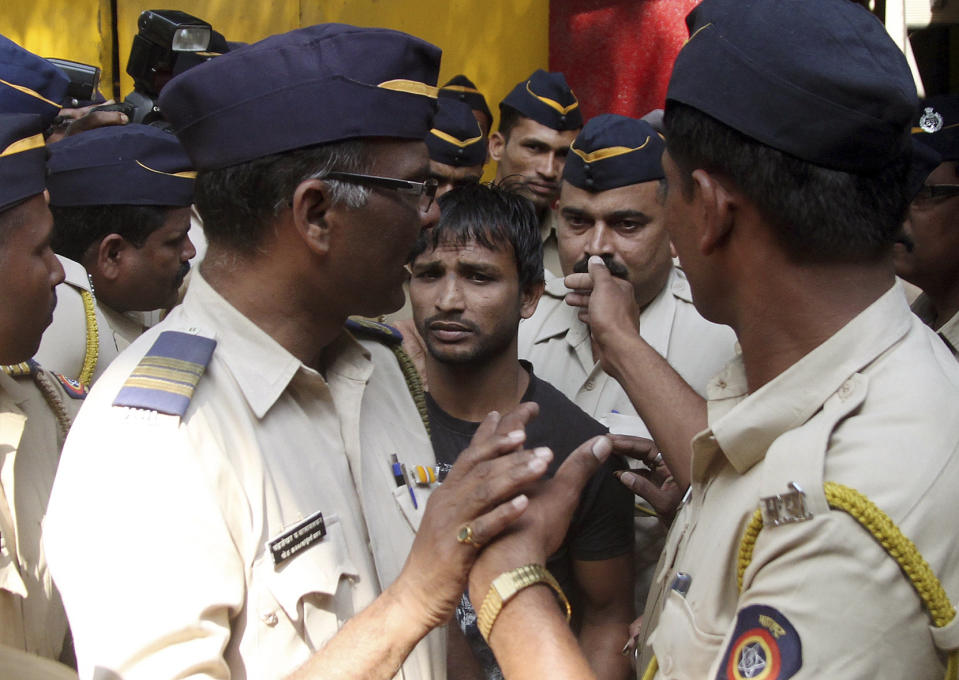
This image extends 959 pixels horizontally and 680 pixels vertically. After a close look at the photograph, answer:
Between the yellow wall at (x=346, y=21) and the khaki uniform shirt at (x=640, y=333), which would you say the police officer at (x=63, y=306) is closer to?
the khaki uniform shirt at (x=640, y=333)

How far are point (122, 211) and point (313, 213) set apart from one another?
5.94ft

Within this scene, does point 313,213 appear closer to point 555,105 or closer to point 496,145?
point 555,105

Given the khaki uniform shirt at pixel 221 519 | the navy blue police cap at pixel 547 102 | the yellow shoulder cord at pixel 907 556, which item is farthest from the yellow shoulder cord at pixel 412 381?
the navy blue police cap at pixel 547 102

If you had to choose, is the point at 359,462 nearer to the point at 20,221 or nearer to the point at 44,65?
the point at 20,221

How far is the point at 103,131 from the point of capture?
349 cm

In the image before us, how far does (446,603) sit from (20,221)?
3.99ft

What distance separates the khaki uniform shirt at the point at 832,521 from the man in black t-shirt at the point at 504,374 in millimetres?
887

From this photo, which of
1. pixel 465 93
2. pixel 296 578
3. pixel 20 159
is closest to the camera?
pixel 296 578

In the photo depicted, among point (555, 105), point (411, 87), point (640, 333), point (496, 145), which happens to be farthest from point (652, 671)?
point (496, 145)

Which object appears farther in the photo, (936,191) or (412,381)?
(936,191)

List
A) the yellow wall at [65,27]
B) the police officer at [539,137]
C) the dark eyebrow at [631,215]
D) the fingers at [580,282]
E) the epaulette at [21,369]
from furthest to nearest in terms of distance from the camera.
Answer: the yellow wall at [65,27] → the police officer at [539,137] → the dark eyebrow at [631,215] → the fingers at [580,282] → the epaulette at [21,369]

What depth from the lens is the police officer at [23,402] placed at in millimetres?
2018

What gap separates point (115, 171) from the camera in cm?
338

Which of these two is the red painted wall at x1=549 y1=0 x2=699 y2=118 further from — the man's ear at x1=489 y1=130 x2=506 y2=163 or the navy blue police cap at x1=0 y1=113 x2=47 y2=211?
the navy blue police cap at x1=0 y1=113 x2=47 y2=211
